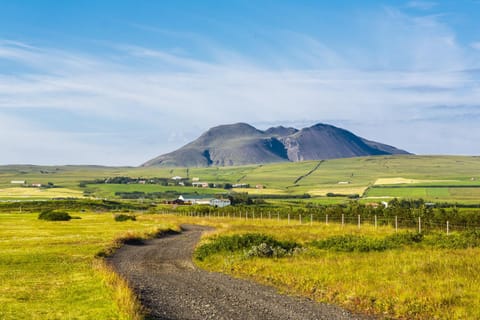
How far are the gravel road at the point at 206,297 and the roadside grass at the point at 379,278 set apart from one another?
1133mm

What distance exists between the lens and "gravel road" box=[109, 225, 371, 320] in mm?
16625

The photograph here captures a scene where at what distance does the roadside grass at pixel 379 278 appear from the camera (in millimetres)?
16969

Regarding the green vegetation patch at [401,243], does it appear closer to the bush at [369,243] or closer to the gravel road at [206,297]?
the bush at [369,243]

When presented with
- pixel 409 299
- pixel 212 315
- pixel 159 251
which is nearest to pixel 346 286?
pixel 409 299

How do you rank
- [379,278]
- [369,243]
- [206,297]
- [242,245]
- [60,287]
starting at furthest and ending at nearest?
[242,245]
[369,243]
[379,278]
[60,287]
[206,297]

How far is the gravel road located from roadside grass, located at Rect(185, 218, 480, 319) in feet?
3.72

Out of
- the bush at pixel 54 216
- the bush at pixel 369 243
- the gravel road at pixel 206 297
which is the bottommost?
the bush at pixel 54 216

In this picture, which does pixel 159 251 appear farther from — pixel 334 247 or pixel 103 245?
pixel 334 247

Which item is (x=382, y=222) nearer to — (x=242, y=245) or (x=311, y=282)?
(x=242, y=245)

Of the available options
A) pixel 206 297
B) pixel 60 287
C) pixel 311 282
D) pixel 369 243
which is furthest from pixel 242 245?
pixel 206 297

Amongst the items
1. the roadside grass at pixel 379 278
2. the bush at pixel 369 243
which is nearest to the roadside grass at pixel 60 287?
the roadside grass at pixel 379 278

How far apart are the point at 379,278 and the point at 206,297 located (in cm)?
722

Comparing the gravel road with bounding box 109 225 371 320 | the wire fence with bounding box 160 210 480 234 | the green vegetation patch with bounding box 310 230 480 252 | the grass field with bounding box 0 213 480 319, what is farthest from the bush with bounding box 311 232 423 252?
the gravel road with bounding box 109 225 371 320

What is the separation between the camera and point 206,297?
64.3ft
